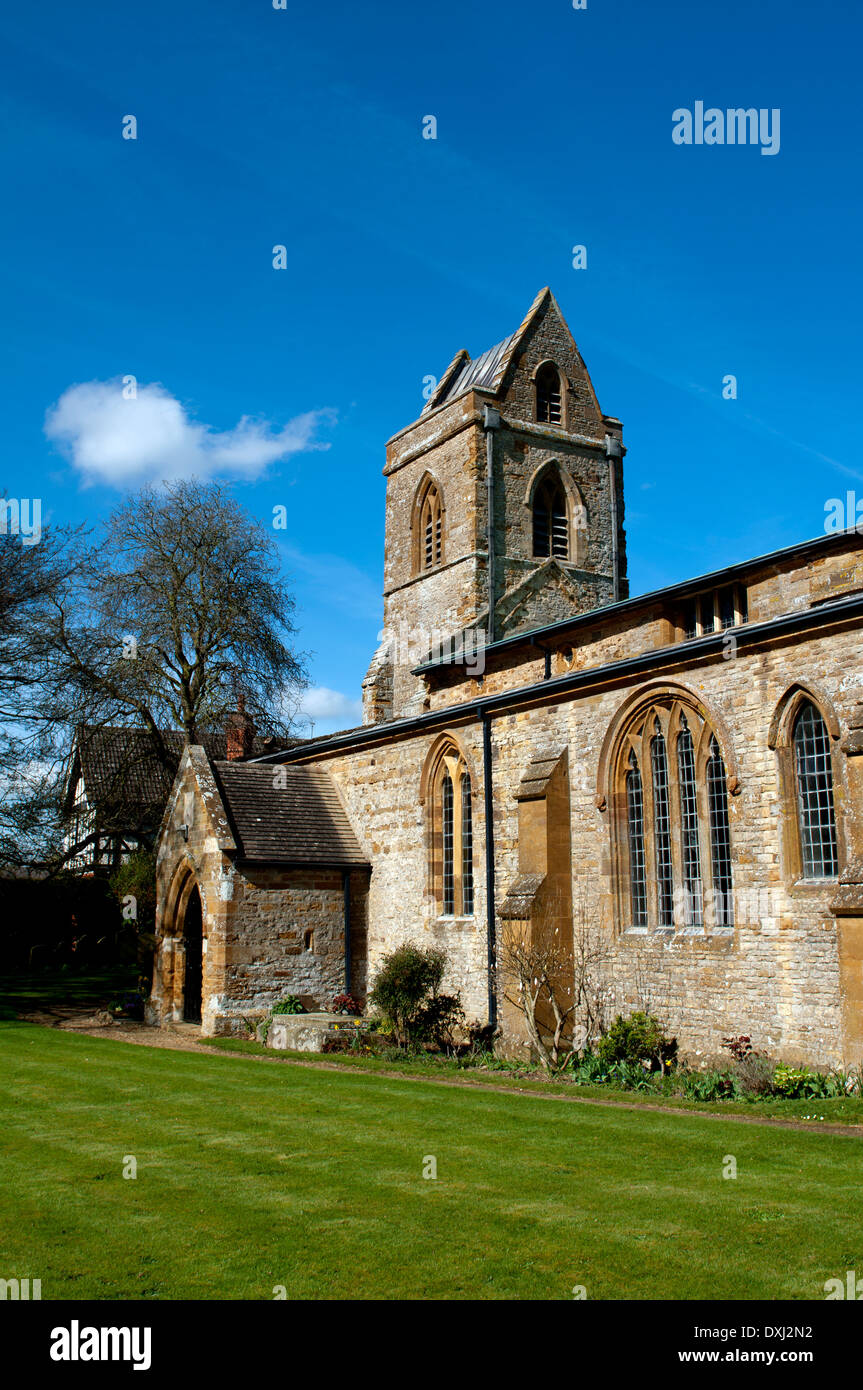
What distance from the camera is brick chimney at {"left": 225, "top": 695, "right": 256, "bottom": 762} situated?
29.5 m

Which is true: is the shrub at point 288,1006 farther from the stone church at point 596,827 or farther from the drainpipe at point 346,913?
the drainpipe at point 346,913

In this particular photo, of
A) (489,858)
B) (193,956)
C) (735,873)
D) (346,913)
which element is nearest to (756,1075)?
(735,873)

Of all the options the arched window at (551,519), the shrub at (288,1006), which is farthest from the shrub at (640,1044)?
the arched window at (551,519)

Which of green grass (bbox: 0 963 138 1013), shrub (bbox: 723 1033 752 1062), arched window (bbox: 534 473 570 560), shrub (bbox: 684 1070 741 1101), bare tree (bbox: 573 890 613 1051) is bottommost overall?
green grass (bbox: 0 963 138 1013)

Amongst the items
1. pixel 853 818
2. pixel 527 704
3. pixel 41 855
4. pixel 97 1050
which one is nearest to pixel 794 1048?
pixel 853 818

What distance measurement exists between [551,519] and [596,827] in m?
20.1

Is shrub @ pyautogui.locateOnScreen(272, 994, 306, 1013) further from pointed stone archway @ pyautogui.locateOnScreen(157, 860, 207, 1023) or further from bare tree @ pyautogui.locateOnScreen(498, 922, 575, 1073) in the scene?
bare tree @ pyautogui.locateOnScreen(498, 922, 575, 1073)

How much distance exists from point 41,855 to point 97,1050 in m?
7.86

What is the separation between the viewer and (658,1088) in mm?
13406

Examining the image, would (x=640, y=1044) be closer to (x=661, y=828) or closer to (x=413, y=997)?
(x=661, y=828)

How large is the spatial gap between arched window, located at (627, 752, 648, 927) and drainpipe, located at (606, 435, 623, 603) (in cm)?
1982

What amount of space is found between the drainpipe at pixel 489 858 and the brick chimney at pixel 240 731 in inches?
486

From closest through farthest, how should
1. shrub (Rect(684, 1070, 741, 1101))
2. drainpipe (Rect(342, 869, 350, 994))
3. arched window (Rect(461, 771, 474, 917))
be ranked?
shrub (Rect(684, 1070, 741, 1101)) → arched window (Rect(461, 771, 474, 917)) → drainpipe (Rect(342, 869, 350, 994))

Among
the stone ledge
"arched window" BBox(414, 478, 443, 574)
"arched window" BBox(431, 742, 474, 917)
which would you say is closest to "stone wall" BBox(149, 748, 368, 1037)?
the stone ledge
